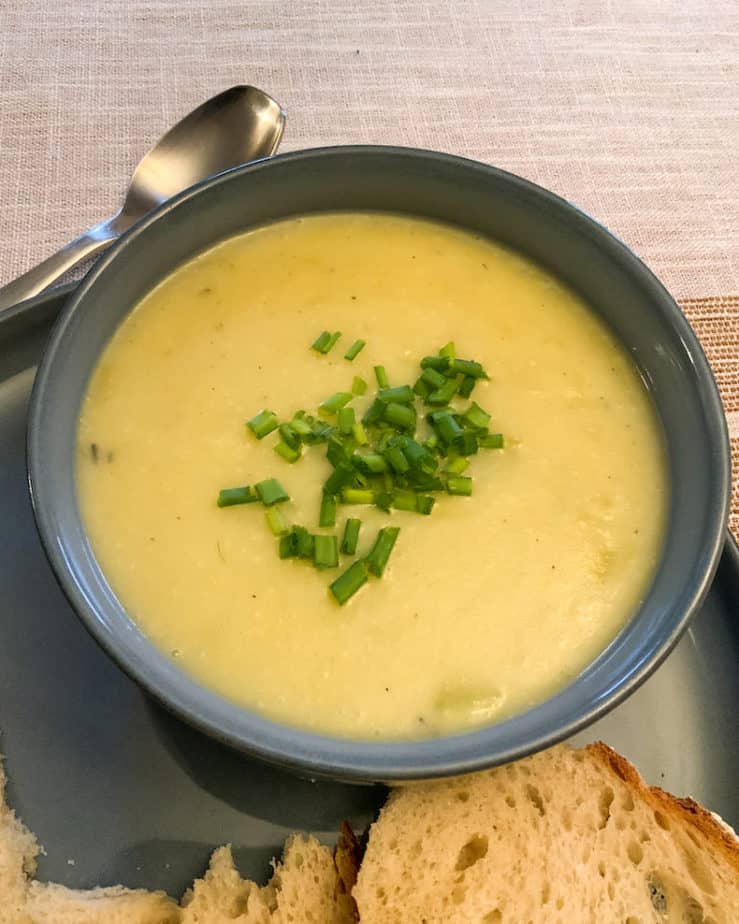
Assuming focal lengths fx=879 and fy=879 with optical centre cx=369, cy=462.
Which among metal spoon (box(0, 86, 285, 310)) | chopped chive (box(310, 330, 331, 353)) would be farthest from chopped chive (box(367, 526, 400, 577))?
metal spoon (box(0, 86, 285, 310))

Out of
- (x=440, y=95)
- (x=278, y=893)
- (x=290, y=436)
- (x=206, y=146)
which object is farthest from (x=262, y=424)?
(x=440, y=95)

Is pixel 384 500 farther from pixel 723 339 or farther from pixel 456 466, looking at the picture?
pixel 723 339

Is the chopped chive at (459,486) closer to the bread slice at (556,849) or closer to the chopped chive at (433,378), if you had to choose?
the chopped chive at (433,378)

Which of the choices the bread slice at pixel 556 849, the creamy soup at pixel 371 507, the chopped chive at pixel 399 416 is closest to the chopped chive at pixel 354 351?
the creamy soup at pixel 371 507

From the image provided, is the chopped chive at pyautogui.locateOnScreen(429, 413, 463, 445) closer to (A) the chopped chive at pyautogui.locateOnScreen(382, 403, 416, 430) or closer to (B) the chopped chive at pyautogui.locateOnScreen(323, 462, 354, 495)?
(A) the chopped chive at pyautogui.locateOnScreen(382, 403, 416, 430)

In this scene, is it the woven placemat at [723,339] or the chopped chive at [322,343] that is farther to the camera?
the woven placemat at [723,339]
